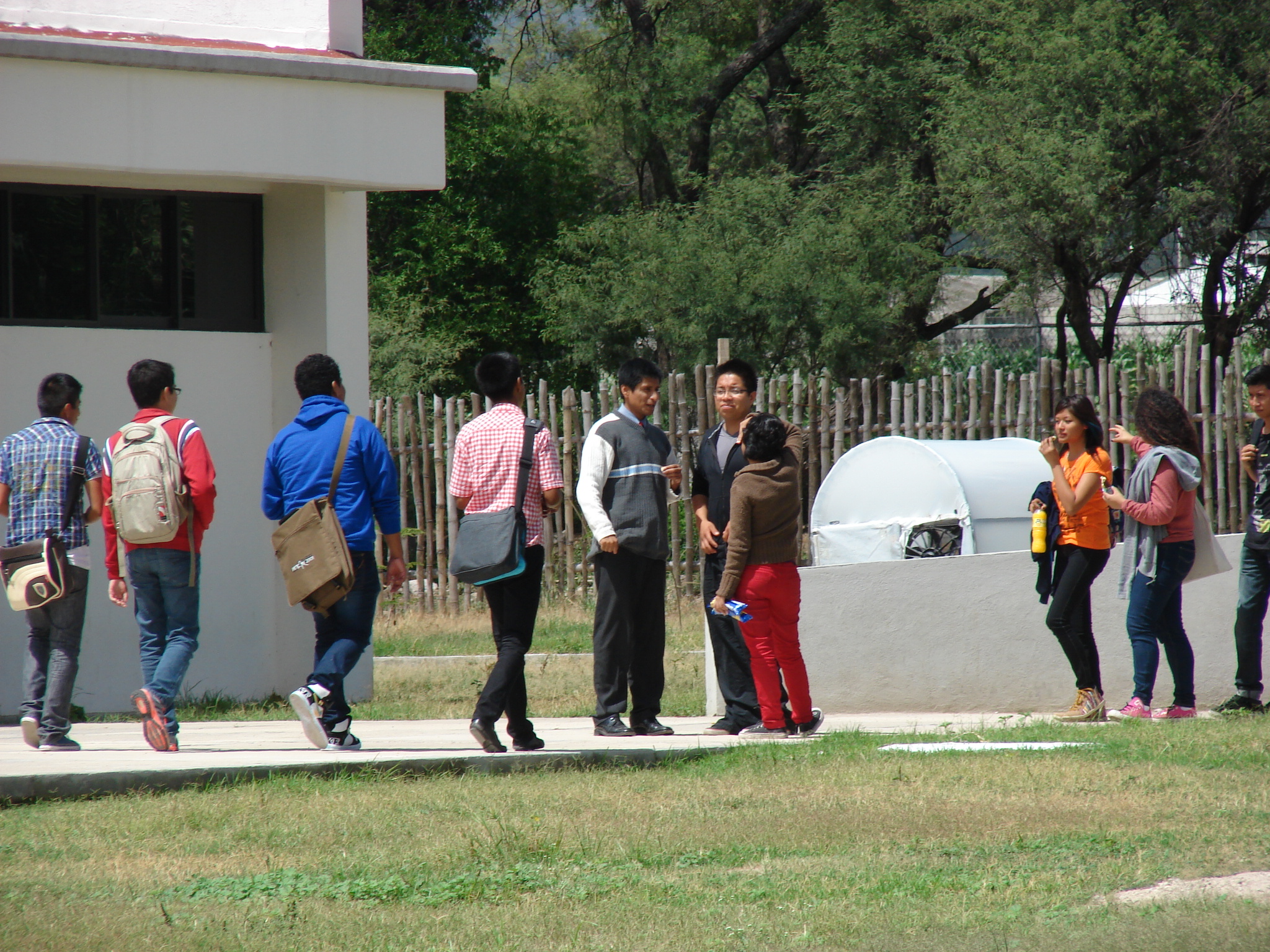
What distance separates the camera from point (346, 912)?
13.7ft

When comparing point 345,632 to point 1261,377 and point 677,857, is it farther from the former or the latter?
point 1261,377

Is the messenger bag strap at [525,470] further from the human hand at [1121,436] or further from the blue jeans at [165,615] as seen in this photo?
the human hand at [1121,436]

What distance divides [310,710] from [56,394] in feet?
6.37

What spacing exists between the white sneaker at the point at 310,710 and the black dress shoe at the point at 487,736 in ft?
2.18

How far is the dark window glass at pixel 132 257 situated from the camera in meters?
9.05

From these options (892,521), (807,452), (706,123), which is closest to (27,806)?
(892,521)

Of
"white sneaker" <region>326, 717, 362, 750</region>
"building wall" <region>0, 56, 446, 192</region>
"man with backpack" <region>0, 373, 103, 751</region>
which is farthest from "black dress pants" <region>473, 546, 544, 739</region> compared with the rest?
"building wall" <region>0, 56, 446, 192</region>

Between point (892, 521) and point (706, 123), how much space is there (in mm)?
16407

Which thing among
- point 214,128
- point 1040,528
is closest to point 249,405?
point 214,128

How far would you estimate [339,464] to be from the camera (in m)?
6.47

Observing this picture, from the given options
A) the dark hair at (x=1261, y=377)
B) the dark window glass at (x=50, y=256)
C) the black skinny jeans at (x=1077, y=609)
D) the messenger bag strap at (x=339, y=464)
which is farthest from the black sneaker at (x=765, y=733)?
the dark window glass at (x=50, y=256)

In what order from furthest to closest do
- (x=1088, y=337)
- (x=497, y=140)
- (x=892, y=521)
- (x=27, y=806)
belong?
(x=497, y=140)
(x=1088, y=337)
(x=892, y=521)
(x=27, y=806)

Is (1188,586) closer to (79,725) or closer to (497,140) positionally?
(79,725)

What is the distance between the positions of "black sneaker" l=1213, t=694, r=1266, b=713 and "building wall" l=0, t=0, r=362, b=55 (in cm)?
667
